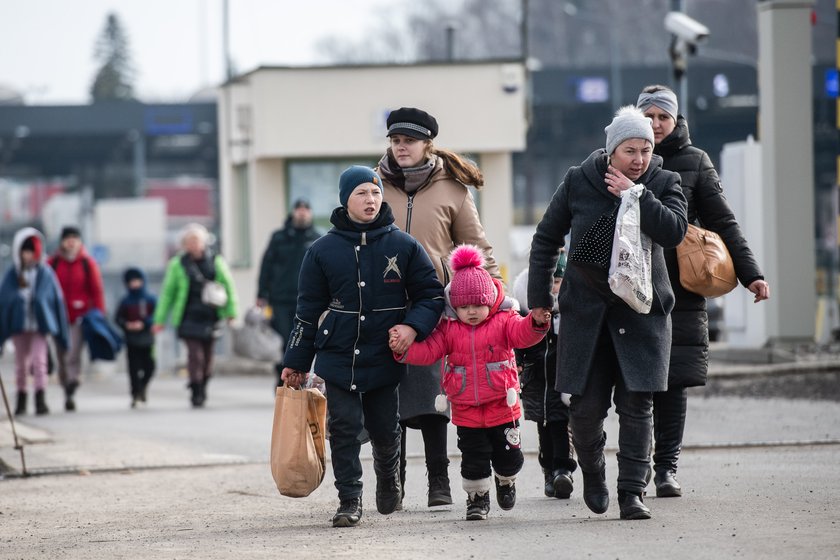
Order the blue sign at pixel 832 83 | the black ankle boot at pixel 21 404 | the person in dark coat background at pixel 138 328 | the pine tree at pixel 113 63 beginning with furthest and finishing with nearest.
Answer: the pine tree at pixel 113 63, the blue sign at pixel 832 83, the person in dark coat background at pixel 138 328, the black ankle boot at pixel 21 404

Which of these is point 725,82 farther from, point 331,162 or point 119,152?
point 331,162

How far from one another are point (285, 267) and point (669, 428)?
25.4 ft

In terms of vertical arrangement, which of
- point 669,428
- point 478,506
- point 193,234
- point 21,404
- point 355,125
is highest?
point 355,125

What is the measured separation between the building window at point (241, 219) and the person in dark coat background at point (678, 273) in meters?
19.5

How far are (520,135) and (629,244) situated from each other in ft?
64.7

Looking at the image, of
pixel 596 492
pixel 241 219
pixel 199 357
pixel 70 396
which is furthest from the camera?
pixel 241 219

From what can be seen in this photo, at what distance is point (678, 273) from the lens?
8453 millimetres

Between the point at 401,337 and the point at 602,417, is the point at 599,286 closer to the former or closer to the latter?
the point at 602,417

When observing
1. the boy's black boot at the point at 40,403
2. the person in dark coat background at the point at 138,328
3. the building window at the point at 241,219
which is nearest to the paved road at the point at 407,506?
the boy's black boot at the point at 40,403

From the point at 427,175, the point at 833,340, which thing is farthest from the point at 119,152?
the point at 427,175

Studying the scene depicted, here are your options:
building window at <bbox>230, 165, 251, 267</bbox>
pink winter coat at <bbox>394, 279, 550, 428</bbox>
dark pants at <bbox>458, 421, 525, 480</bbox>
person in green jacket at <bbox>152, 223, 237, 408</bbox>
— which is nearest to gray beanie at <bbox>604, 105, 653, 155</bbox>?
pink winter coat at <bbox>394, 279, 550, 428</bbox>

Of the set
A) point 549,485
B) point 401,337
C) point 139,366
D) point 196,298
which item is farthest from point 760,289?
point 139,366

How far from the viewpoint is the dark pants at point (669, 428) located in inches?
336

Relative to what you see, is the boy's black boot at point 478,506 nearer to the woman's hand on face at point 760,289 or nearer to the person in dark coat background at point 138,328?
the woman's hand on face at point 760,289
